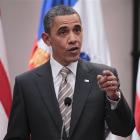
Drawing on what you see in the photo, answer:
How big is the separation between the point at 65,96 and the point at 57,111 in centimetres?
8

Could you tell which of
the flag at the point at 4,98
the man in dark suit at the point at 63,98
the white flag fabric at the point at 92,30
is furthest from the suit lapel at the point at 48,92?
the white flag fabric at the point at 92,30

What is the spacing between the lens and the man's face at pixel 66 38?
1.84 metres

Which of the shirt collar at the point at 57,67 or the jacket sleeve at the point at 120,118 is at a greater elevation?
the shirt collar at the point at 57,67

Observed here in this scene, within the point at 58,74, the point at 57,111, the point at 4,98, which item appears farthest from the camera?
the point at 4,98

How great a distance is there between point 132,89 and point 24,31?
3.73 ft

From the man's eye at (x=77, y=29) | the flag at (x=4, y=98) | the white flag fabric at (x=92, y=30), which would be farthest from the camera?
the white flag fabric at (x=92, y=30)

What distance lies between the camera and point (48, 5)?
2.90 meters

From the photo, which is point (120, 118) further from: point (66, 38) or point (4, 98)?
point (4, 98)

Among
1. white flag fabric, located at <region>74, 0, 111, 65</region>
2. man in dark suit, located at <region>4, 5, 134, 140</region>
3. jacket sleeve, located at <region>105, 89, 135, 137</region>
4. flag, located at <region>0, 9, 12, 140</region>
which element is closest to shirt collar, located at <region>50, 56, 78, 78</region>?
man in dark suit, located at <region>4, 5, 134, 140</region>

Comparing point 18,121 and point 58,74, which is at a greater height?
point 58,74

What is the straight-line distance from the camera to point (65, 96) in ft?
6.03

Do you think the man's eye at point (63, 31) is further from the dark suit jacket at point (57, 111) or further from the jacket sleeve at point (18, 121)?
the jacket sleeve at point (18, 121)

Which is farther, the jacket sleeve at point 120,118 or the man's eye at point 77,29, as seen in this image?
the man's eye at point 77,29

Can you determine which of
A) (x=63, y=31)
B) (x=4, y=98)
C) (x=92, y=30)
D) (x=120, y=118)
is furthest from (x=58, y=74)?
(x=92, y=30)
